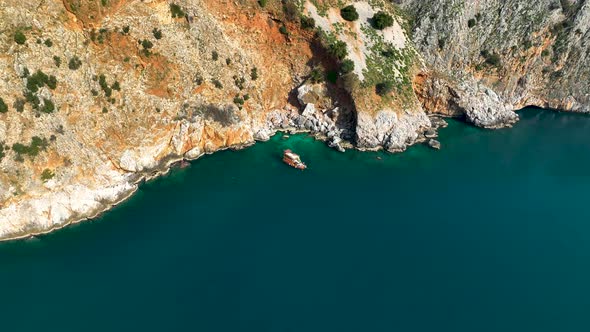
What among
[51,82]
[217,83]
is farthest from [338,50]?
[51,82]

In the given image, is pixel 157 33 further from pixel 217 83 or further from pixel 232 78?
pixel 232 78

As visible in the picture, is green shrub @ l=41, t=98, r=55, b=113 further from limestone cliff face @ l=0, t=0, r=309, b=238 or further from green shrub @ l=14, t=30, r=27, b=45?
green shrub @ l=14, t=30, r=27, b=45

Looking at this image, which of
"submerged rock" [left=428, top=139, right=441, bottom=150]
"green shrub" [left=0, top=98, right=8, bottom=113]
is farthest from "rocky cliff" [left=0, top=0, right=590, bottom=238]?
"submerged rock" [left=428, top=139, right=441, bottom=150]

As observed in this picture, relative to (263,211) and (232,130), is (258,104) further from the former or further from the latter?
(263,211)

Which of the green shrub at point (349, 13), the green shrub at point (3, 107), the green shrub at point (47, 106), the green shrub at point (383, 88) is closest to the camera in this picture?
the green shrub at point (3, 107)

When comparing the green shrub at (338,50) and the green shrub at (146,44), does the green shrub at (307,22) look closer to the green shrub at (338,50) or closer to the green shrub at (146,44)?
the green shrub at (338,50)

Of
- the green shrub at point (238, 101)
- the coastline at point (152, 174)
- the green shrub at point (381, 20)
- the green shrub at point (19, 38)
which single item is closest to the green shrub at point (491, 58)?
the green shrub at point (381, 20)
